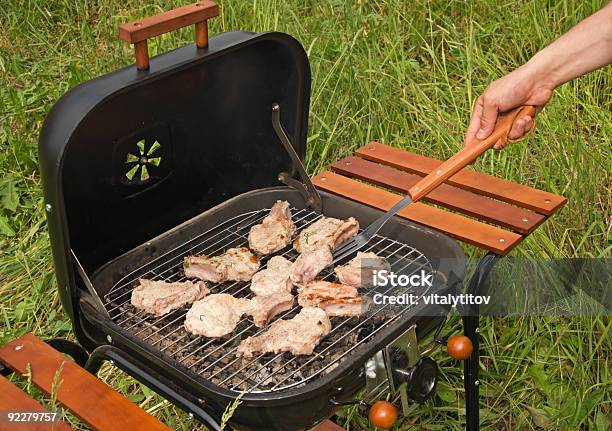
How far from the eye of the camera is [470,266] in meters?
3.31

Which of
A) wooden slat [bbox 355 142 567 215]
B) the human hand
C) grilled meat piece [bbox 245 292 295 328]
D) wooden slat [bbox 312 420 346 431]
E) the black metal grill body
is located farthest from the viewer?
wooden slat [bbox 312 420 346 431]

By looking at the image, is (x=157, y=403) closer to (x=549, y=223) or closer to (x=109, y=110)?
(x=109, y=110)

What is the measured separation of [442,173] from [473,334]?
0.53 m

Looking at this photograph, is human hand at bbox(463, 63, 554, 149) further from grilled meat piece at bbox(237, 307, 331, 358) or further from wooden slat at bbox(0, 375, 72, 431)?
wooden slat at bbox(0, 375, 72, 431)

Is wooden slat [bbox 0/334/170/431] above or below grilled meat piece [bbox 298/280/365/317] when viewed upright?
below

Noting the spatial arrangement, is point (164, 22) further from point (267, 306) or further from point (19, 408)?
point (19, 408)

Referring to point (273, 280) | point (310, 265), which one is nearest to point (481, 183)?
point (310, 265)

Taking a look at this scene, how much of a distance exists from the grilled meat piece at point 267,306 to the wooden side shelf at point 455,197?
0.51m

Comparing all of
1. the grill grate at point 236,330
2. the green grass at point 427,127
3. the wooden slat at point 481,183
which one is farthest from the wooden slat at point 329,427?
the wooden slat at point 481,183

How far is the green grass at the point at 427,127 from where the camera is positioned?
303 centimetres

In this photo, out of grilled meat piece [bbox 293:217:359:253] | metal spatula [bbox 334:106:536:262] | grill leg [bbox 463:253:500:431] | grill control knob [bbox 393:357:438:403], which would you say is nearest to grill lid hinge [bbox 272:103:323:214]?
grilled meat piece [bbox 293:217:359:253]

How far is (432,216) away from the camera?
97.8 inches

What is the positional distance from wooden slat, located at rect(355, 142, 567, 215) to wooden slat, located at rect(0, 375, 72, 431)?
1.34 meters

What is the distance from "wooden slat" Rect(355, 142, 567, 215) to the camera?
8.22 feet
